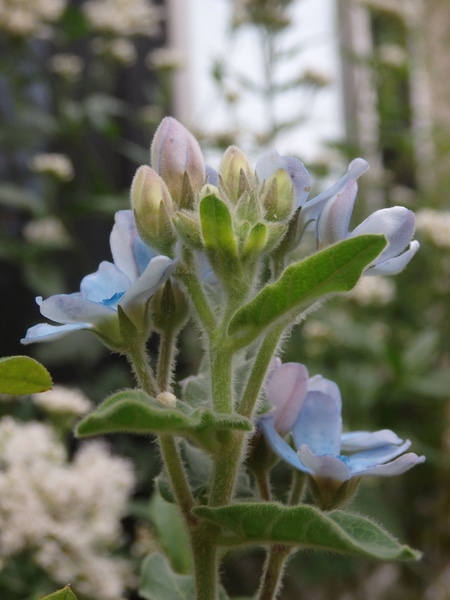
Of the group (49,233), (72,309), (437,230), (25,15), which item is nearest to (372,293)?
(437,230)

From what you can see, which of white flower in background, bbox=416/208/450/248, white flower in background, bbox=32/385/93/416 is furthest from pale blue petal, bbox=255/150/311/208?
white flower in background, bbox=416/208/450/248

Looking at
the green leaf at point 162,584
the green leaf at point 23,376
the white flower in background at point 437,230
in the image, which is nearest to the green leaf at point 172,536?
the green leaf at point 162,584

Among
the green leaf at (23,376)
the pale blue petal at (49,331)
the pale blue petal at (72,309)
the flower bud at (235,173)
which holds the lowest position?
the green leaf at (23,376)

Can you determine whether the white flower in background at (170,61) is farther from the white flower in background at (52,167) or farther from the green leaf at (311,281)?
the green leaf at (311,281)

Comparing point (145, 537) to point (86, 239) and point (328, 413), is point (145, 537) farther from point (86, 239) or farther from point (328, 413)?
point (86, 239)

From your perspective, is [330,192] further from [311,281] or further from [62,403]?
[62,403]

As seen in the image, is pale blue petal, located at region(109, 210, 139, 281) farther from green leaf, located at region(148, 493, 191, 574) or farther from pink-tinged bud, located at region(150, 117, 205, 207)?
green leaf, located at region(148, 493, 191, 574)
